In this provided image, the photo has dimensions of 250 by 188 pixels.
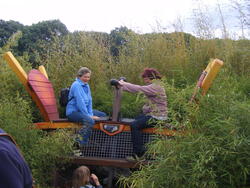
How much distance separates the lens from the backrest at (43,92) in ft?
18.8

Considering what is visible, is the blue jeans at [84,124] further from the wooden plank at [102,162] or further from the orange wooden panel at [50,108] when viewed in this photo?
the orange wooden panel at [50,108]

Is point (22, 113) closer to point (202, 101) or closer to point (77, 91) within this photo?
point (77, 91)

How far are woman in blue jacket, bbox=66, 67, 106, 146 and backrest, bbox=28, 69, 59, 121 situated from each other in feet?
0.94

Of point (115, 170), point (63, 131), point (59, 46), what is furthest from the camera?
point (59, 46)

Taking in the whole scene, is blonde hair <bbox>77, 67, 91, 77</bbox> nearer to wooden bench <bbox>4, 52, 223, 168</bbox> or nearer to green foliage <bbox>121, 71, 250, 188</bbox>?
wooden bench <bbox>4, 52, 223, 168</bbox>

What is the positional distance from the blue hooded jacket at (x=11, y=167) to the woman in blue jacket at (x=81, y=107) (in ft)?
12.1

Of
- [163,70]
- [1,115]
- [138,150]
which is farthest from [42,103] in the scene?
[163,70]

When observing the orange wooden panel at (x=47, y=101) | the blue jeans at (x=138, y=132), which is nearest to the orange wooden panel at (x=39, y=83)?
the orange wooden panel at (x=47, y=101)

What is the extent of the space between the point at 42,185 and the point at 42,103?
1146 mm

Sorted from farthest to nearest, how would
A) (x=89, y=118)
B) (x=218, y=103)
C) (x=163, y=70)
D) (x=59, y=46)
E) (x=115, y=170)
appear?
(x=59, y=46) < (x=163, y=70) < (x=115, y=170) < (x=89, y=118) < (x=218, y=103)

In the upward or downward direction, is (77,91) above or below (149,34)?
below

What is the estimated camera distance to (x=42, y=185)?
510 cm

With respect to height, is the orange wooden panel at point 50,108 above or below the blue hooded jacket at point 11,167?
below

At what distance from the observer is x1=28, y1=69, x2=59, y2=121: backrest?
18.8 feet
